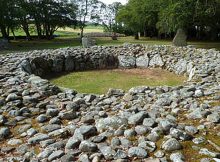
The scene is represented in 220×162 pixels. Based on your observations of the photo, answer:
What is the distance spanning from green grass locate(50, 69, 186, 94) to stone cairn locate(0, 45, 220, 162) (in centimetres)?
399

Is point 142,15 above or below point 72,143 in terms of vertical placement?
above

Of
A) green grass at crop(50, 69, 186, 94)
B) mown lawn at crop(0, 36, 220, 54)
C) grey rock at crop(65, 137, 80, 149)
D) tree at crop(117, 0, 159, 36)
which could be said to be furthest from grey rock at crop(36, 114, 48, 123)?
tree at crop(117, 0, 159, 36)

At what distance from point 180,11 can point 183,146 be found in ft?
83.9

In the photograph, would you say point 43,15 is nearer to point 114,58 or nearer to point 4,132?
point 114,58

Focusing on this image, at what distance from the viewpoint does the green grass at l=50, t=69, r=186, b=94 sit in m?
15.4

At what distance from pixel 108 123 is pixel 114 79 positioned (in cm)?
1037

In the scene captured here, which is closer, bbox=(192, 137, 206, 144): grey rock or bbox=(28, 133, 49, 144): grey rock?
bbox=(192, 137, 206, 144): grey rock

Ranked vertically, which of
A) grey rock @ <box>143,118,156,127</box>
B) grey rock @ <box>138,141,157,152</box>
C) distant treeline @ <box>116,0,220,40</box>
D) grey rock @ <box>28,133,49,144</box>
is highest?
distant treeline @ <box>116,0,220,40</box>

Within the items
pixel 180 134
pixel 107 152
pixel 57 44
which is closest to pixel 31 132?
pixel 107 152

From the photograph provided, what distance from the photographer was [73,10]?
211 feet

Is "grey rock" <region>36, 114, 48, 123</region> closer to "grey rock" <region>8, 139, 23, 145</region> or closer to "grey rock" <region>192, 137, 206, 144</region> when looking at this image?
"grey rock" <region>8, 139, 23, 145</region>

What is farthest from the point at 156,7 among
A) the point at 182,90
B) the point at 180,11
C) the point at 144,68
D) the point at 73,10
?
the point at 182,90

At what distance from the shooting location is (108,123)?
22.4 feet

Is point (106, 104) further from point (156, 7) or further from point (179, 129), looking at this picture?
point (156, 7)
